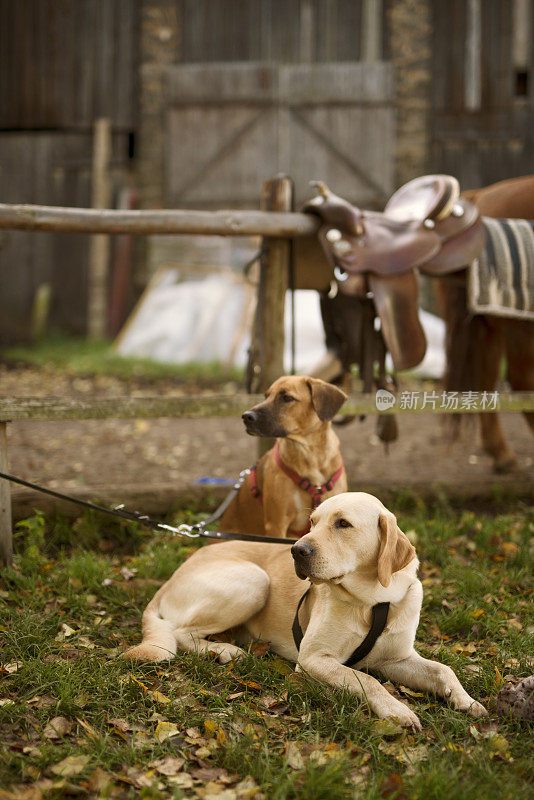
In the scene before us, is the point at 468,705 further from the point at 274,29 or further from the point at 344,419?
the point at 274,29

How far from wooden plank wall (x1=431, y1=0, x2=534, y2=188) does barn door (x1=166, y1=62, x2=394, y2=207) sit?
0.97 metres

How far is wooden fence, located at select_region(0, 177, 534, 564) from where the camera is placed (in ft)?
12.3

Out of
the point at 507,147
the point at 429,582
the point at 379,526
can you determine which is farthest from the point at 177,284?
the point at 379,526

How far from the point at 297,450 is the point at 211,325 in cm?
756

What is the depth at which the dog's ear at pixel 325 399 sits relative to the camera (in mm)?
3297

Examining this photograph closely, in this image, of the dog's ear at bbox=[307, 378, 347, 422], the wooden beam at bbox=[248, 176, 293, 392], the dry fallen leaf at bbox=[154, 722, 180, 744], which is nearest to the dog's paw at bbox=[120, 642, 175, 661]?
the dry fallen leaf at bbox=[154, 722, 180, 744]

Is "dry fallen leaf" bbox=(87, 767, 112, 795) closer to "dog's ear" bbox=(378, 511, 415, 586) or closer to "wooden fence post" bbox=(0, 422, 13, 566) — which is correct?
"dog's ear" bbox=(378, 511, 415, 586)

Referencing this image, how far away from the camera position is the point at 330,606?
2598 millimetres

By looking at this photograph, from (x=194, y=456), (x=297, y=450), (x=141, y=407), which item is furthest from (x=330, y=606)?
(x=194, y=456)

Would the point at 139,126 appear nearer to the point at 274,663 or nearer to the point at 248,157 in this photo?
the point at 248,157

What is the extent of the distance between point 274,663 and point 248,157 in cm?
1068

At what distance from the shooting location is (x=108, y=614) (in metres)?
3.33

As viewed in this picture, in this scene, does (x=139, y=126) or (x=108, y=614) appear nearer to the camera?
(x=108, y=614)

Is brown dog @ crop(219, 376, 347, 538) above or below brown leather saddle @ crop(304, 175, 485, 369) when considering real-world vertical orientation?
below
